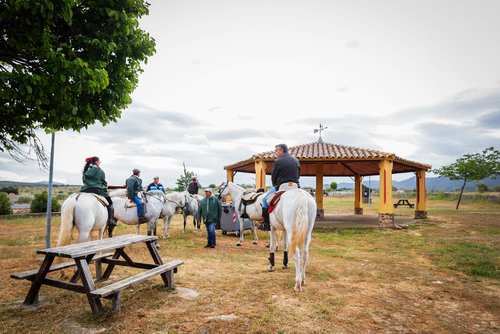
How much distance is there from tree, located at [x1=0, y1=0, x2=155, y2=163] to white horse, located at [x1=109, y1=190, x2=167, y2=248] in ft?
9.73

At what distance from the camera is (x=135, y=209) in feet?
28.8

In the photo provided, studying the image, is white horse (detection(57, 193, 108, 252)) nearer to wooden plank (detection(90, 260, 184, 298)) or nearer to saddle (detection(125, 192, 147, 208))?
wooden plank (detection(90, 260, 184, 298))

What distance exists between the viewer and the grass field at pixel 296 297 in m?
3.47

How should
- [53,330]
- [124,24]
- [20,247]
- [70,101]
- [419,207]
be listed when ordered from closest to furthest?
1. [53,330]
2. [70,101]
3. [124,24]
4. [20,247]
5. [419,207]

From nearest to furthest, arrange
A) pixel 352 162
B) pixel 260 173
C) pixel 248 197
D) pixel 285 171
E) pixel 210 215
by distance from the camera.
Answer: pixel 285 171, pixel 248 197, pixel 210 215, pixel 260 173, pixel 352 162

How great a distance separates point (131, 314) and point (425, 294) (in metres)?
4.85

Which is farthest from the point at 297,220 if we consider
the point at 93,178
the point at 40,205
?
the point at 40,205

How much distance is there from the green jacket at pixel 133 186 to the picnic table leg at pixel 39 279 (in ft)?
15.5

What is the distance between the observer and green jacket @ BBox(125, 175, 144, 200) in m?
8.54

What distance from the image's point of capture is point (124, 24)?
5043 millimetres

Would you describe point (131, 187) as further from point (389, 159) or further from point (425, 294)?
point (389, 159)

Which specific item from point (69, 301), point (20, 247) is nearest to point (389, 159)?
point (69, 301)

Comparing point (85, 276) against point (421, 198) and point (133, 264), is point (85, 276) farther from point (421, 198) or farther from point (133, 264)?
point (421, 198)

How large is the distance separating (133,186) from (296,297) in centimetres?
633
